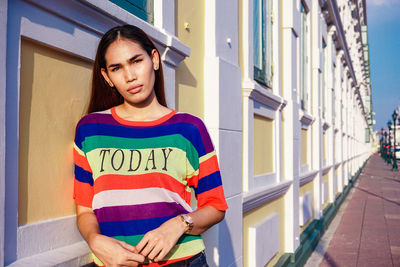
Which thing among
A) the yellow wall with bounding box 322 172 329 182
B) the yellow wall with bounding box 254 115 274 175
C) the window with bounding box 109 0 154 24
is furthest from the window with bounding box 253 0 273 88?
the yellow wall with bounding box 322 172 329 182

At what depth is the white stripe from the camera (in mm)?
1628

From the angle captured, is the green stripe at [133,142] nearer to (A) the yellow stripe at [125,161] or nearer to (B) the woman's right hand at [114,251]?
(A) the yellow stripe at [125,161]

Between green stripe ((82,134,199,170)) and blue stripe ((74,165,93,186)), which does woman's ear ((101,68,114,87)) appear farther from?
blue stripe ((74,165,93,186))

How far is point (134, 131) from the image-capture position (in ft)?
Answer: 5.53

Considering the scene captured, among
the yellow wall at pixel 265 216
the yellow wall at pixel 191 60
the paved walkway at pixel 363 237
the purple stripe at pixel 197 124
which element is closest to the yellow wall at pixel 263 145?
the yellow wall at pixel 265 216

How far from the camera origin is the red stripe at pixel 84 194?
1.71 metres

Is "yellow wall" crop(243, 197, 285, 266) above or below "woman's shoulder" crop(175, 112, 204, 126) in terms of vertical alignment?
below

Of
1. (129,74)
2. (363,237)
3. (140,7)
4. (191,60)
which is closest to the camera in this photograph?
(129,74)

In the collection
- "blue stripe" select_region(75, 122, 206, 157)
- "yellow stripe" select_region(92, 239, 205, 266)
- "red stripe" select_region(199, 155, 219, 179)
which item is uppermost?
"blue stripe" select_region(75, 122, 206, 157)

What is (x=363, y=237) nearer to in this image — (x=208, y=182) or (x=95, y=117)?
(x=208, y=182)

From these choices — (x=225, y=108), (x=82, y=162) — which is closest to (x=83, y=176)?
(x=82, y=162)

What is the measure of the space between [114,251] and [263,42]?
4.25m

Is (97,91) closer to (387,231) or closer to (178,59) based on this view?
(178,59)

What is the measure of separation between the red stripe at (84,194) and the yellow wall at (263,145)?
3163 millimetres
